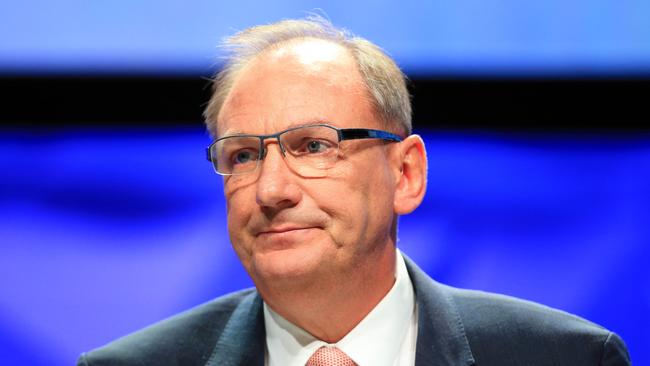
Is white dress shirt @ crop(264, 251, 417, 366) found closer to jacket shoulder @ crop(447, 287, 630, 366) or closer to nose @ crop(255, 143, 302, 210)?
jacket shoulder @ crop(447, 287, 630, 366)

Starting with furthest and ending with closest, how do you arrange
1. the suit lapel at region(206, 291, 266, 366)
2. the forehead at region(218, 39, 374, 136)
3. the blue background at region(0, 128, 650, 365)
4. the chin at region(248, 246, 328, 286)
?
the blue background at region(0, 128, 650, 365)
the suit lapel at region(206, 291, 266, 366)
the forehead at region(218, 39, 374, 136)
the chin at region(248, 246, 328, 286)

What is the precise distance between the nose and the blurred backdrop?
1.53 meters

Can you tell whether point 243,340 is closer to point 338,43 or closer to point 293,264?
point 293,264

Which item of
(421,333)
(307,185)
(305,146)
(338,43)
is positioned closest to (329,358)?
(421,333)

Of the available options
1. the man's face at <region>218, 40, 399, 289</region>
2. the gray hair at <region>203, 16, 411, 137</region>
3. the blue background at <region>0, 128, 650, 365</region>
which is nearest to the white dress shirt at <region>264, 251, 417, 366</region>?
the man's face at <region>218, 40, 399, 289</region>

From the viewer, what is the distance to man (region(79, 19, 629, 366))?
7.69ft

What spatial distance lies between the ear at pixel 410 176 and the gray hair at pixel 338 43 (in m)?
0.06

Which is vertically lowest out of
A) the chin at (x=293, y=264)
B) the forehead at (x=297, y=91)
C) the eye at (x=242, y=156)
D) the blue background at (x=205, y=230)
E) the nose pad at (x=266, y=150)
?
the blue background at (x=205, y=230)

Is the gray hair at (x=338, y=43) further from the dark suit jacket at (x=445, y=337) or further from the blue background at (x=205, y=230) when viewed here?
the blue background at (x=205, y=230)

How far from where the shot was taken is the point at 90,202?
12.8ft

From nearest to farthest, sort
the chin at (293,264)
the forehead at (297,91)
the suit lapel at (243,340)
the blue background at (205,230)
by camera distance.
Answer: the chin at (293,264)
the forehead at (297,91)
the suit lapel at (243,340)
the blue background at (205,230)

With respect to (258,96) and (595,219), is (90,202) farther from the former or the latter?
(595,219)

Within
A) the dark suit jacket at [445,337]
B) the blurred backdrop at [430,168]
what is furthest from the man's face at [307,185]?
the blurred backdrop at [430,168]

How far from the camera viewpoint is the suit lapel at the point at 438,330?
7.95ft
